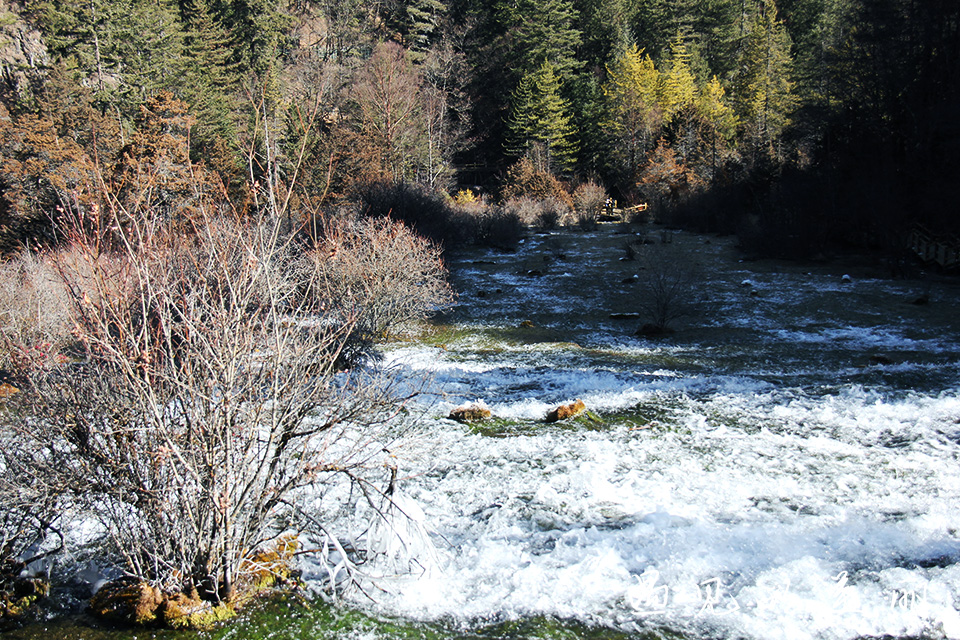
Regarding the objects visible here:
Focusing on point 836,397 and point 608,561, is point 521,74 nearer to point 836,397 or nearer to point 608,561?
point 836,397

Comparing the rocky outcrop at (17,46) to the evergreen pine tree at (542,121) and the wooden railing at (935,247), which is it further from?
the wooden railing at (935,247)

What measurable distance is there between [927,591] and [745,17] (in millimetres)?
68091

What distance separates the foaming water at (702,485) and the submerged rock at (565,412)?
166mm

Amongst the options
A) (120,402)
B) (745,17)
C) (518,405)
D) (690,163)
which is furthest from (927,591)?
(745,17)

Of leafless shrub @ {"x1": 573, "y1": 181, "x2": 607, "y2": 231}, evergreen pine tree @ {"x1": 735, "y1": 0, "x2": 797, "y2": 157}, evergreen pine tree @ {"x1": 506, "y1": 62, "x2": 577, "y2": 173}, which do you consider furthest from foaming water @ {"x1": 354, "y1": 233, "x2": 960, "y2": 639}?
evergreen pine tree @ {"x1": 506, "y1": 62, "x2": 577, "y2": 173}

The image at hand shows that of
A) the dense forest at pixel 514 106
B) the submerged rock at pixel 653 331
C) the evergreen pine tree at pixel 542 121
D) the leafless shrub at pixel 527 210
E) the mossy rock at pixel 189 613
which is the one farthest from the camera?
the evergreen pine tree at pixel 542 121

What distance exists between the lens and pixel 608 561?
15.6ft

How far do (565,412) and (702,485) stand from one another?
2223 millimetres

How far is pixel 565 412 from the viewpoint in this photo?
26.0 feet

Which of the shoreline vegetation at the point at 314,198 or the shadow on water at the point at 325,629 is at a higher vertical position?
the shoreline vegetation at the point at 314,198

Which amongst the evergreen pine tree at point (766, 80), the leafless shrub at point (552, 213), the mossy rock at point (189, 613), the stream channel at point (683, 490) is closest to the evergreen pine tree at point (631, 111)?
the evergreen pine tree at point (766, 80)

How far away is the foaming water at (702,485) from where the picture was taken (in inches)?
168

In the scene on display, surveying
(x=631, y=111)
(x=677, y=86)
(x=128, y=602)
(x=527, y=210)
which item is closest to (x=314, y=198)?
(x=527, y=210)

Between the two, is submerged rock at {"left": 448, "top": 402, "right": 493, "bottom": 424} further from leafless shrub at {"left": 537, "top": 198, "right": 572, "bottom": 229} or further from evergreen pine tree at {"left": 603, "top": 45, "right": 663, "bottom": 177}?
evergreen pine tree at {"left": 603, "top": 45, "right": 663, "bottom": 177}
